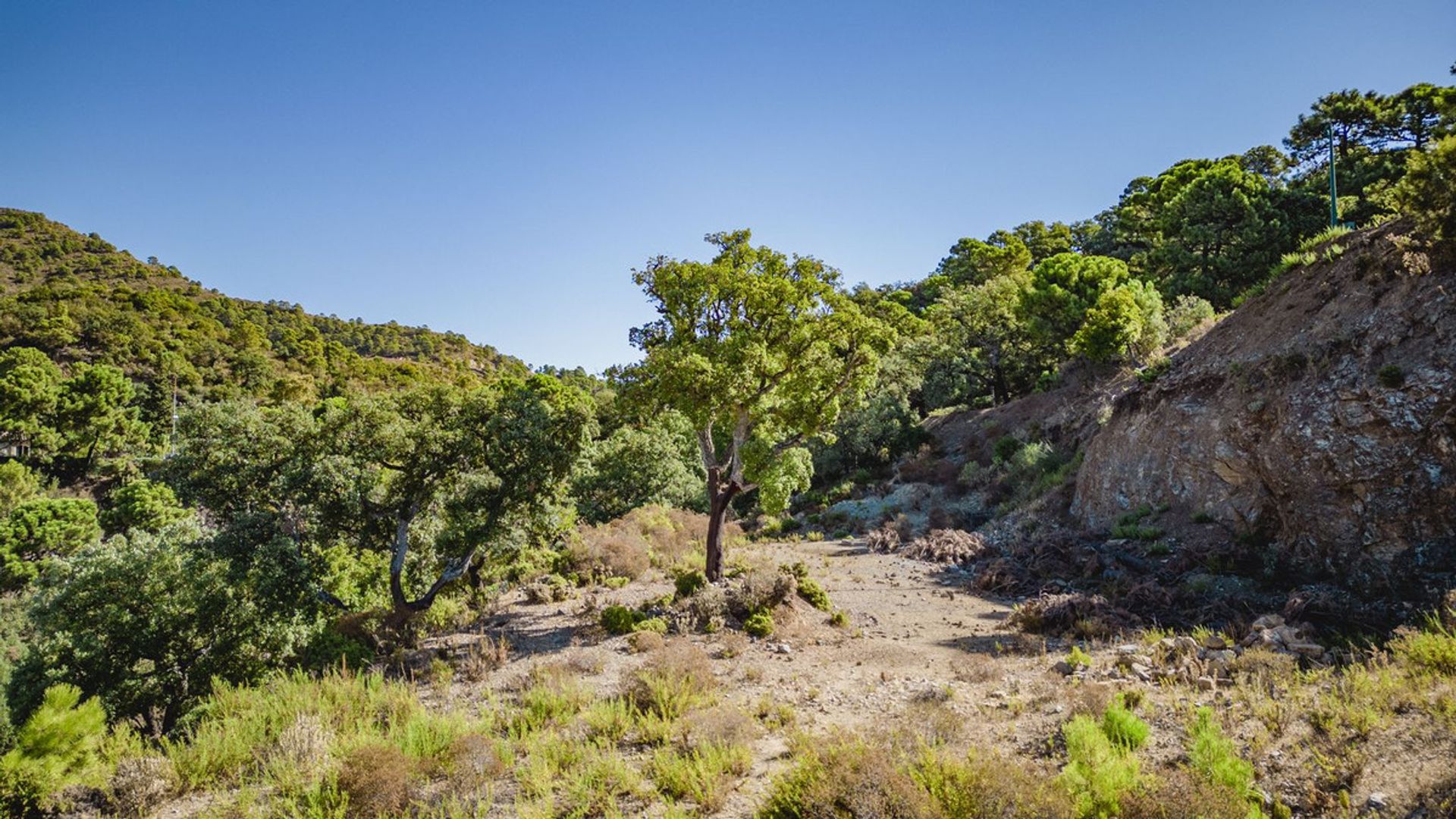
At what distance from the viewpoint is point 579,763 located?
20.0ft

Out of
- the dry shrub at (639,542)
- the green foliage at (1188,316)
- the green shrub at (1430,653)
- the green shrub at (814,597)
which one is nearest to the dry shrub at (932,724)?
the green shrub at (1430,653)

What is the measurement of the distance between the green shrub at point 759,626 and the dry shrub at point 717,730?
4222 millimetres

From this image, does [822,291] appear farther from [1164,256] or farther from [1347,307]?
[1164,256]

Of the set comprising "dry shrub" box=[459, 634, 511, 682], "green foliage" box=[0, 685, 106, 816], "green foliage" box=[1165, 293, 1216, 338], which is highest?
"green foliage" box=[1165, 293, 1216, 338]

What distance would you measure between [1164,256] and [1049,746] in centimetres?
3338

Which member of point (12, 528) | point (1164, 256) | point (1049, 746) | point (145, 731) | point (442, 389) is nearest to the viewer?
point (1049, 746)

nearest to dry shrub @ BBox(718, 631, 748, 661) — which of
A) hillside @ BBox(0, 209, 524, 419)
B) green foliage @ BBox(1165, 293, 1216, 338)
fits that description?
green foliage @ BBox(1165, 293, 1216, 338)

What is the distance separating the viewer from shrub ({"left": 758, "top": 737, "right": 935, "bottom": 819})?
14.7 feet

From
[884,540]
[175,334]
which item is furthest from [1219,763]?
[175,334]

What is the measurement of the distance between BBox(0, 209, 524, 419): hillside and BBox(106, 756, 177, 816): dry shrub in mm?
44108

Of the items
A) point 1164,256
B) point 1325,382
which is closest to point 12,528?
point 1325,382

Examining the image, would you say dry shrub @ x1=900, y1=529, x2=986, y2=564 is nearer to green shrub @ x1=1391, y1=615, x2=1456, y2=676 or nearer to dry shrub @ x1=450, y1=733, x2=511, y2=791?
green shrub @ x1=1391, y1=615, x2=1456, y2=676

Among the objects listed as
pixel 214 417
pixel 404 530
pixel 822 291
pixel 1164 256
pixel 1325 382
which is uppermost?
pixel 1164 256

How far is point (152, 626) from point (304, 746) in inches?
224
